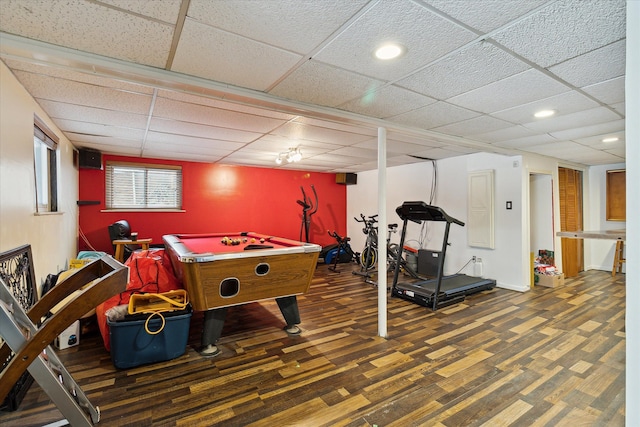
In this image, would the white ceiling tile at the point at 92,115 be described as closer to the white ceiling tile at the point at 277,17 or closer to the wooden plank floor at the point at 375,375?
the white ceiling tile at the point at 277,17

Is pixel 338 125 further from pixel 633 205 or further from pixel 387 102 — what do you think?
pixel 633 205

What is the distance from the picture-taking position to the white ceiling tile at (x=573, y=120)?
10.0ft

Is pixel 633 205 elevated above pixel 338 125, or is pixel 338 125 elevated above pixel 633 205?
pixel 338 125

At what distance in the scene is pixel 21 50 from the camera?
5.66ft

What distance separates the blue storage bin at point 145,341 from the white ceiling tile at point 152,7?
2.26 meters

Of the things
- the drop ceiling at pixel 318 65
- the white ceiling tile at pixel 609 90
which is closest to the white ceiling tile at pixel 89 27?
the drop ceiling at pixel 318 65

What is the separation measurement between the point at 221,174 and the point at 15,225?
421 cm

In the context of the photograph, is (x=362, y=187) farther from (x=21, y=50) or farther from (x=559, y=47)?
(x=21, y=50)

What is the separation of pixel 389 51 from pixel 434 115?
1494mm

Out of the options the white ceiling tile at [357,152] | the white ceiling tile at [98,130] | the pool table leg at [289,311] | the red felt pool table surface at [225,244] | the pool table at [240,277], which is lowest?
the pool table leg at [289,311]

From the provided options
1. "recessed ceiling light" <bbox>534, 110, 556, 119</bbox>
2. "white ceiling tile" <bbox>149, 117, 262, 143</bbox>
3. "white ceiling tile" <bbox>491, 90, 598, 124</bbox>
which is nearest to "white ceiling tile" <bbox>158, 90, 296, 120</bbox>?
"white ceiling tile" <bbox>149, 117, 262, 143</bbox>

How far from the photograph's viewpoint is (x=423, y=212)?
4305 millimetres

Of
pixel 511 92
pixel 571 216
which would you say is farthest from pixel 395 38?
pixel 571 216

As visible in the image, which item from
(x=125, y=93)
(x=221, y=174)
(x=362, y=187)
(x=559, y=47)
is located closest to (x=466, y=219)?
(x=362, y=187)
